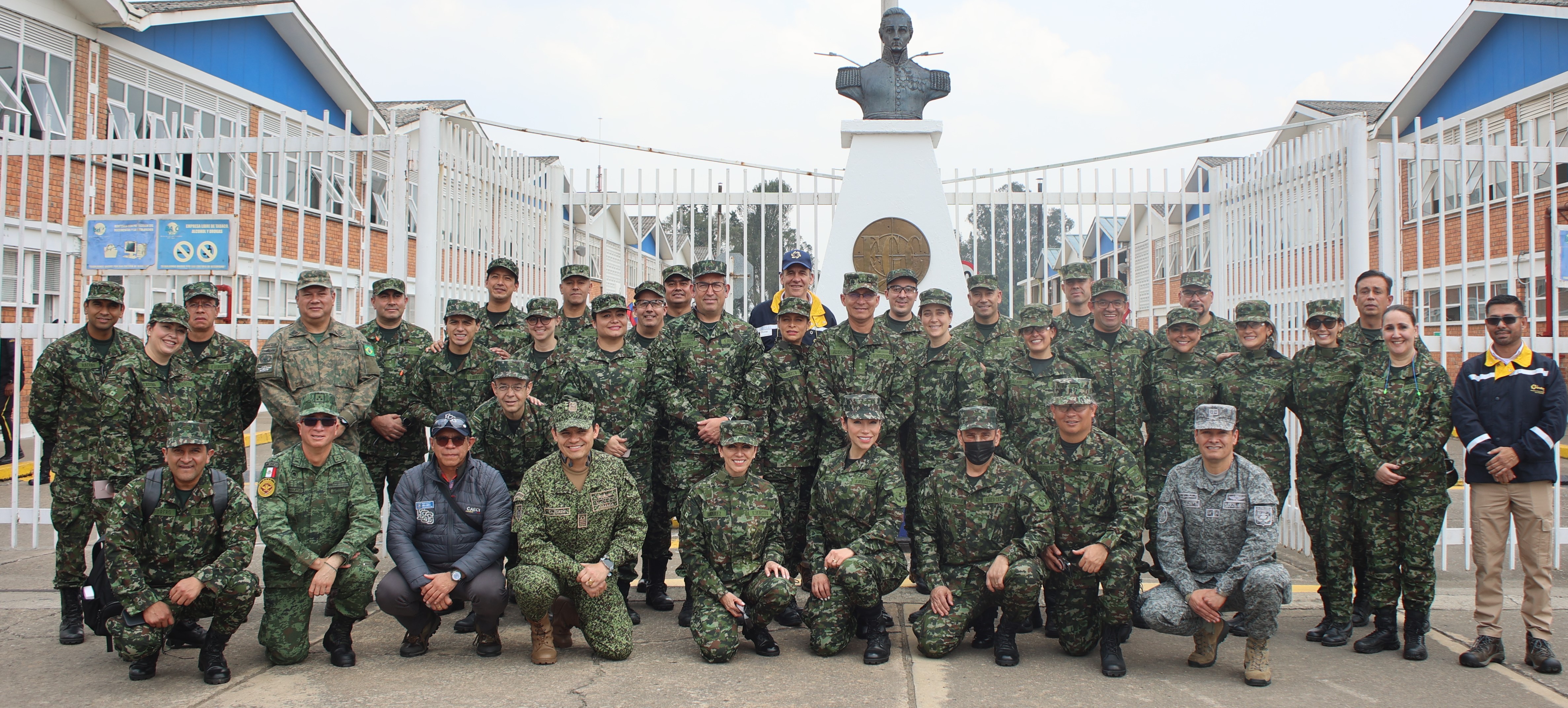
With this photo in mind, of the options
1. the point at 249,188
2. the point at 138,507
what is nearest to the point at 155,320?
the point at 138,507

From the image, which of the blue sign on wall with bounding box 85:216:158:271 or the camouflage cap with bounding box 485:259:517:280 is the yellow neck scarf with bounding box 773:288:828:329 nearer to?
the camouflage cap with bounding box 485:259:517:280

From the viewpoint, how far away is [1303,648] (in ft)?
14.1

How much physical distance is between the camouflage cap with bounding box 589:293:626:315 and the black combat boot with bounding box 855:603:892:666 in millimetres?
2016

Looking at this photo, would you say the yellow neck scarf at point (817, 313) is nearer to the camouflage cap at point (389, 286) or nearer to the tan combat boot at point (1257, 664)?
the camouflage cap at point (389, 286)

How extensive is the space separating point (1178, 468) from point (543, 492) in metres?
2.84

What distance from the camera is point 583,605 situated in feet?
13.8

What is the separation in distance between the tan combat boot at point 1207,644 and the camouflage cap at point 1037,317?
1692mm

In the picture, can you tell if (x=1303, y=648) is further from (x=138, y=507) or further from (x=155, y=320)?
(x=155, y=320)

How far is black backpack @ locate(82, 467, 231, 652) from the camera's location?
13.0ft

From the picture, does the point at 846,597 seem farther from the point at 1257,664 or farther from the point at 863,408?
the point at 1257,664

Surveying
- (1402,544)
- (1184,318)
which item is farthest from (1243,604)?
(1184,318)

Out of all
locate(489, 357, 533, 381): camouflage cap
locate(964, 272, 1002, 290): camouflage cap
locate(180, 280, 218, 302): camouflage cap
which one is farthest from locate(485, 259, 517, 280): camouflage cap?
locate(964, 272, 1002, 290): camouflage cap

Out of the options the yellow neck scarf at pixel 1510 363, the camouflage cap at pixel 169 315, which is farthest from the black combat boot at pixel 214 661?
the yellow neck scarf at pixel 1510 363

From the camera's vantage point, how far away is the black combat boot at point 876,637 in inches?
162
